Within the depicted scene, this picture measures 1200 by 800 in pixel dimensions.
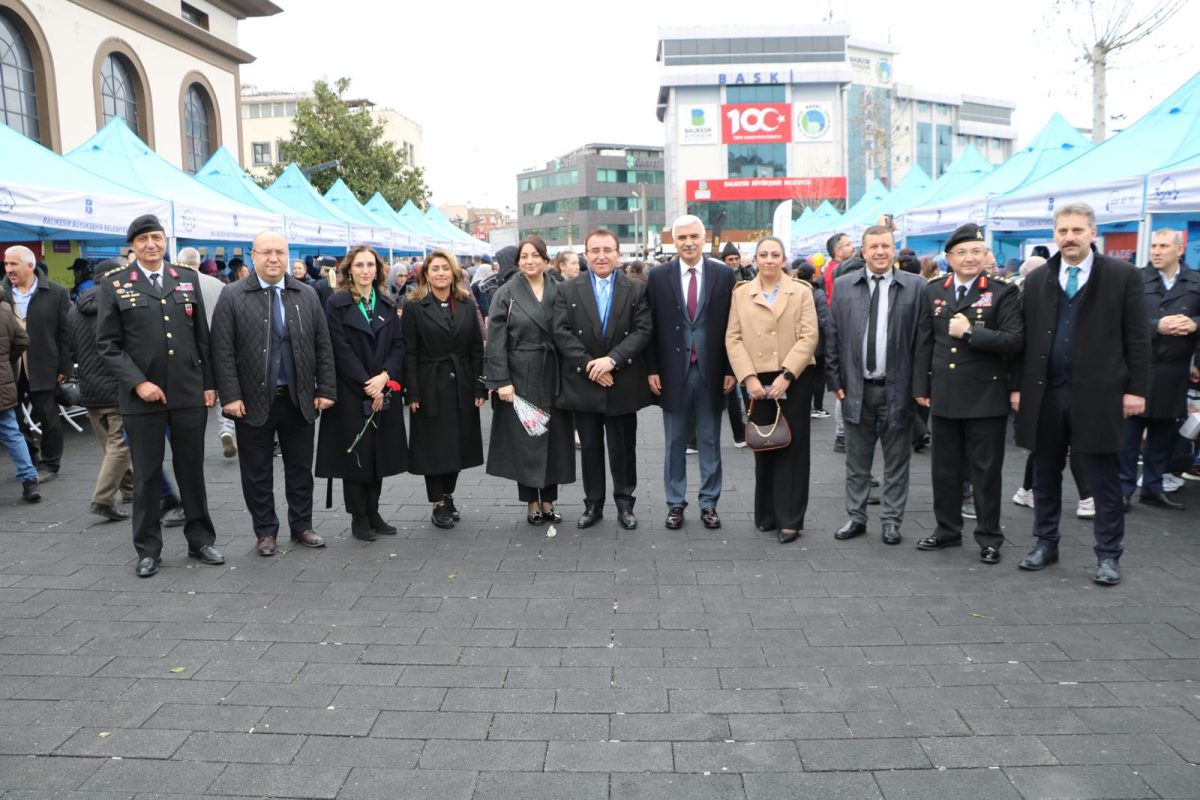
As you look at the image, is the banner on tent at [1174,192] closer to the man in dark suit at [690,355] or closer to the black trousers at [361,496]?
the man in dark suit at [690,355]

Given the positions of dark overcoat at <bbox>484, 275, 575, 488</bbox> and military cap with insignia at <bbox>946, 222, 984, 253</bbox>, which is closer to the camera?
military cap with insignia at <bbox>946, 222, 984, 253</bbox>

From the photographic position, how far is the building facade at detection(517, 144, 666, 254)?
112m

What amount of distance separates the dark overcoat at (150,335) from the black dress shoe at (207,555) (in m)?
0.90

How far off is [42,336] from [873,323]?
284 inches

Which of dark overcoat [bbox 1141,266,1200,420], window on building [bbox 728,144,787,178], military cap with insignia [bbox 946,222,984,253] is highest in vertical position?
window on building [bbox 728,144,787,178]

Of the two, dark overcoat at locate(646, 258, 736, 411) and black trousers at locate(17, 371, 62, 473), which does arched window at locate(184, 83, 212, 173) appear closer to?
black trousers at locate(17, 371, 62, 473)

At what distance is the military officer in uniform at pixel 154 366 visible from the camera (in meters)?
5.53

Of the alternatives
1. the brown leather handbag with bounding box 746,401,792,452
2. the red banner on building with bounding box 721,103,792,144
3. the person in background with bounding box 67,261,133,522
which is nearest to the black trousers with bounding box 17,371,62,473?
the person in background with bounding box 67,261,133,522

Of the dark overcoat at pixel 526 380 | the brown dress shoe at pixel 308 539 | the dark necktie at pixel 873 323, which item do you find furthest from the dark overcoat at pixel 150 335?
the dark necktie at pixel 873 323

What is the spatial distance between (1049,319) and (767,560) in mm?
2144

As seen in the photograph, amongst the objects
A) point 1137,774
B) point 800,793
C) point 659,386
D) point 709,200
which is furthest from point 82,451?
point 709,200

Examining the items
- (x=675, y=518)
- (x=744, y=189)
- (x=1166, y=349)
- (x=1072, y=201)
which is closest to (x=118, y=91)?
(x=675, y=518)

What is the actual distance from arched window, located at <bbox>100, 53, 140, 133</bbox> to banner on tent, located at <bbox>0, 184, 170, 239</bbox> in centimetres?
1685

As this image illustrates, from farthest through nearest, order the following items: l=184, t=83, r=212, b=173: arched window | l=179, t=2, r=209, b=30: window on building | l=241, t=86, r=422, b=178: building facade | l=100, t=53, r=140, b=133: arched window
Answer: l=241, t=86, r=422, b=178: building facade → l=179, t=2, r=209, b=30: window on building → l=184, t=83, r=212, b=173: arched window → l=100, t=53, r=140, b=133: arched window
